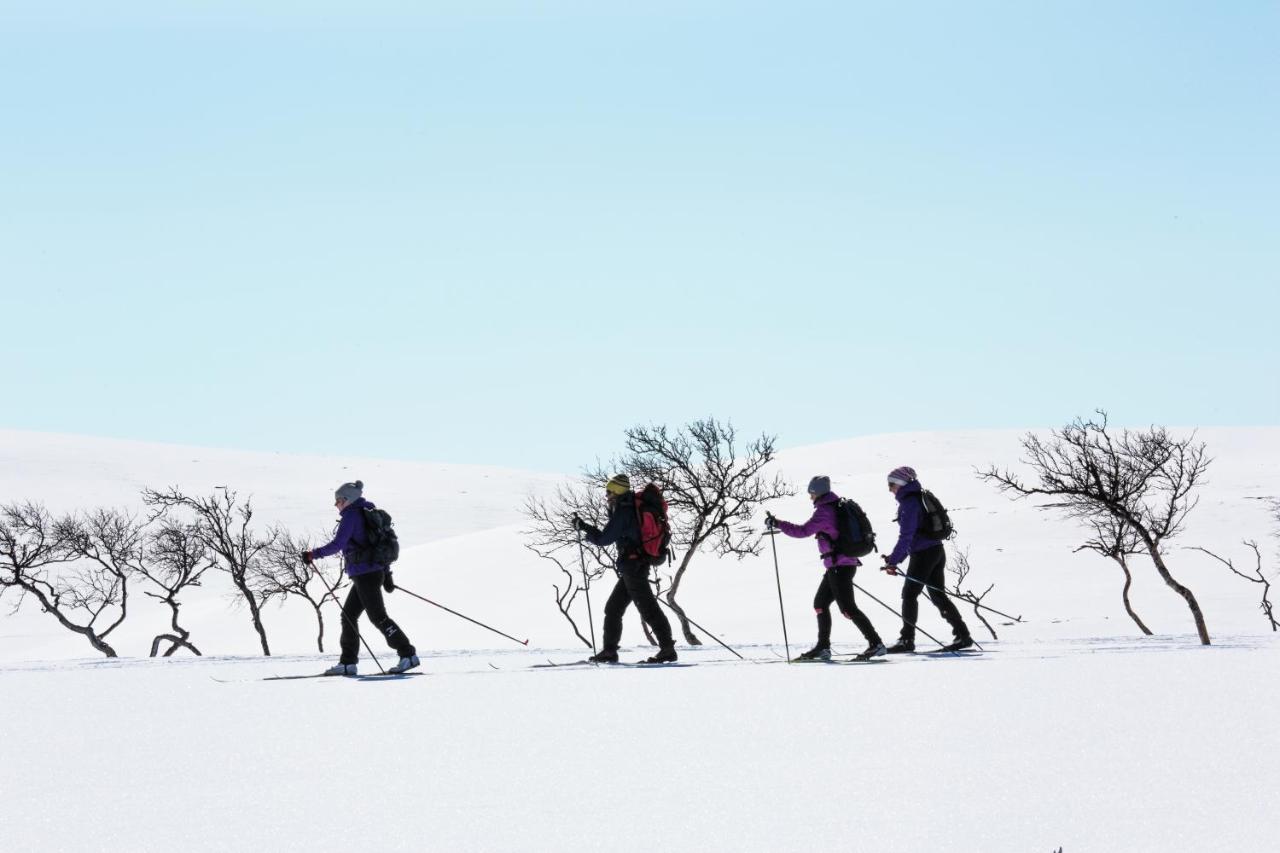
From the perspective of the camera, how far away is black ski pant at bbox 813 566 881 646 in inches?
469

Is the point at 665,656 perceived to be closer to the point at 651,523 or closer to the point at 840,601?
the point at 651,523

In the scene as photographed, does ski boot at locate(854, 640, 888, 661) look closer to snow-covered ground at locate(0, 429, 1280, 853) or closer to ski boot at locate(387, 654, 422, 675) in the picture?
snow-covered ground at locate(0, 429, 1280, 853)

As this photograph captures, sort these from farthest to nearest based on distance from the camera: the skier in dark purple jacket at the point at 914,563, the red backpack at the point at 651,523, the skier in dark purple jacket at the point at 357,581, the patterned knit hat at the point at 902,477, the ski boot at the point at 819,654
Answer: the patterned knit hat at the point at 902,477 → the skier in dark purple jacket at the point at 914,563 → the red backpack at the point at 651,523 → the ski boot at the point at 819,654 → the skier in dark purple jacket at the point at 357,581

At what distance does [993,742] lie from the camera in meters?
6.64

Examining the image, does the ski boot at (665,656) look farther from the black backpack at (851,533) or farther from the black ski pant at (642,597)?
the black backpack at (851,533)

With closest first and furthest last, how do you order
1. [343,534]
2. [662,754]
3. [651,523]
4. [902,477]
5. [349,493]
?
[662,754] < [343,534] < [349,493] < [651,523] < [902,477]

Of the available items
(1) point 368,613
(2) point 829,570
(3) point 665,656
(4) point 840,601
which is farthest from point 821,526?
(1) point 368,613

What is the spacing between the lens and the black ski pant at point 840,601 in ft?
39.1

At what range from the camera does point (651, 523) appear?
40.7 ft

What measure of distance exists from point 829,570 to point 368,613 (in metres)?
4.20

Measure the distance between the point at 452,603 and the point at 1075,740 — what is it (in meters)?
39.5

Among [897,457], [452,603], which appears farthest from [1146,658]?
[897,457]

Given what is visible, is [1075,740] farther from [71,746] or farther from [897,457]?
[897,457]

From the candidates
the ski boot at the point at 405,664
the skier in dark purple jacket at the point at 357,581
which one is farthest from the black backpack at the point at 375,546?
the ski boot at the point at 405,664
